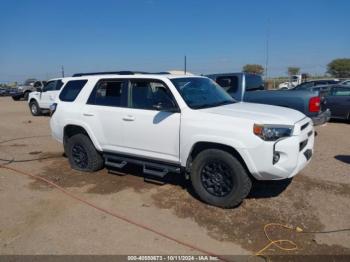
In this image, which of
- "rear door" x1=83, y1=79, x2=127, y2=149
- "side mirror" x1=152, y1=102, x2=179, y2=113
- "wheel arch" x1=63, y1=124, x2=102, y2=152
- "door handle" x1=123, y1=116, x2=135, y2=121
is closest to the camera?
"side mirror" x1=152, y1=102, x2=179, y2=113

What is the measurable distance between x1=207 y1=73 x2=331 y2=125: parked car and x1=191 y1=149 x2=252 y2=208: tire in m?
4.67

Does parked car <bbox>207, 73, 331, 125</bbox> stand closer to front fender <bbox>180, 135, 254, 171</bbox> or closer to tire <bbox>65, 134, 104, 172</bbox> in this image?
front fender <bbox>180, 135, 254, 171</bbox>

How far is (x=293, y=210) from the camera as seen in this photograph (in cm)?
468

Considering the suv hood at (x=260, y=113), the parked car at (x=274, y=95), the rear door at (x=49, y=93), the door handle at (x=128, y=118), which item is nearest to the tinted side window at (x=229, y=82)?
the parked car at (x=274, y=95)

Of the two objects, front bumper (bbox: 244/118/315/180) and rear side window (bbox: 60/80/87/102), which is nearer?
front bumper (bbox: 244/118/315/180)

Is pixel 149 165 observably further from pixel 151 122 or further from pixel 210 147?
pixel 210 147

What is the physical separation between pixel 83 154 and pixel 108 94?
1373mm

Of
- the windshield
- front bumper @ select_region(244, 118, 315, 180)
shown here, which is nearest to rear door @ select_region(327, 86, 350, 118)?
the windshield

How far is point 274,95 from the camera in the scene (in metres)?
9.16

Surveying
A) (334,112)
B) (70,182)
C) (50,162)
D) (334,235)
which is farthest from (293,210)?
(334,112)

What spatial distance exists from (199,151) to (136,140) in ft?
3.73

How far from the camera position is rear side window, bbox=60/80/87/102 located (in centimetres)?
652

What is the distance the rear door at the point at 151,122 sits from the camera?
509cm

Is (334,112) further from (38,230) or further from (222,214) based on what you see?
(38,230)
